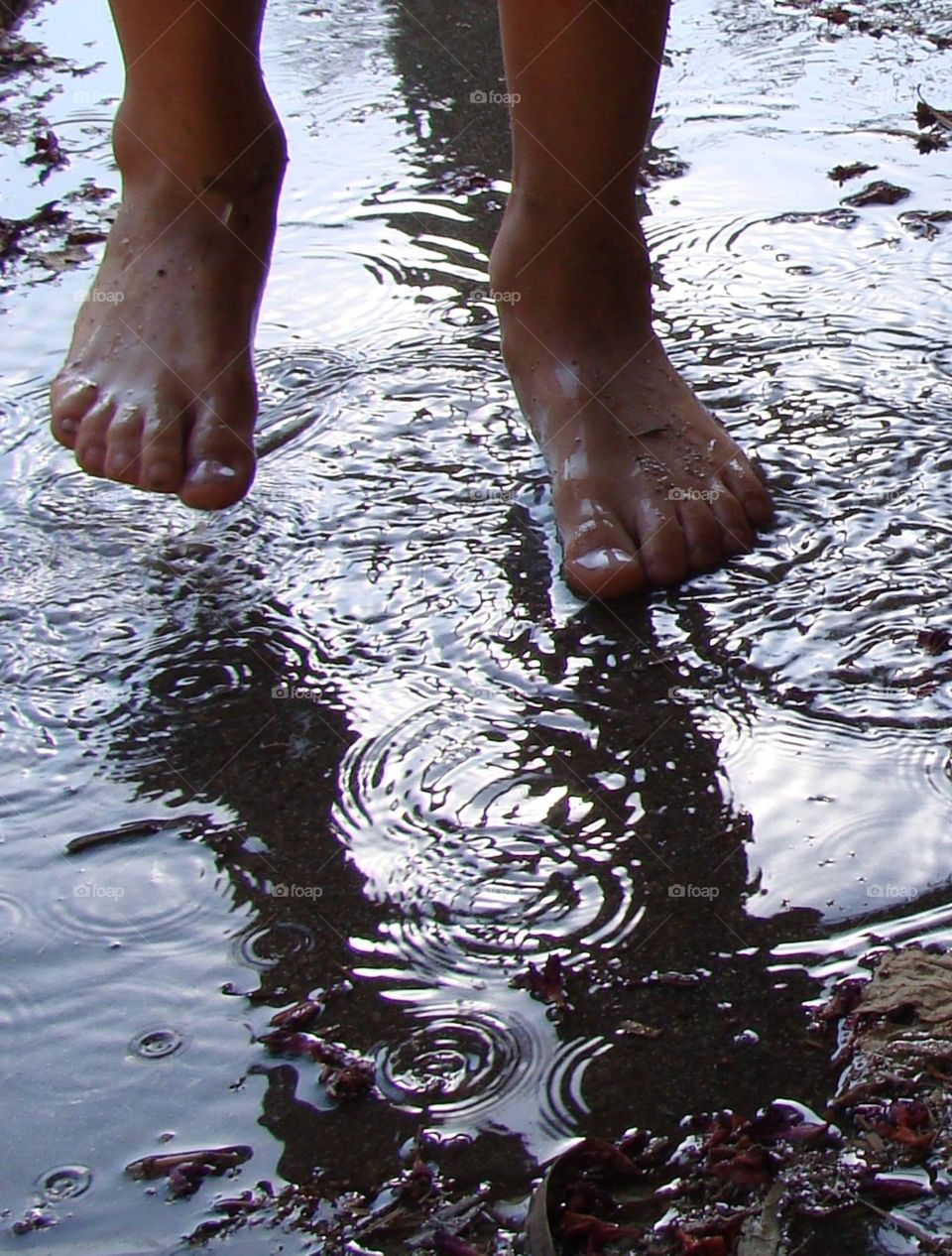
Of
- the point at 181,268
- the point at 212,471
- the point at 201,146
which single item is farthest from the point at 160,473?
the point at 201,146

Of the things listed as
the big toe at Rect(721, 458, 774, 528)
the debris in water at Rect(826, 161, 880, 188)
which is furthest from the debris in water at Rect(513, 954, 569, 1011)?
the debris in water at Rect(826, 161, 880, 188)

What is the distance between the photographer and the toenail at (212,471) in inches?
77.6

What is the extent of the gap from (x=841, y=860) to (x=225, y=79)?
4.32 ft

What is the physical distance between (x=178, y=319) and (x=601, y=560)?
26.8 inches

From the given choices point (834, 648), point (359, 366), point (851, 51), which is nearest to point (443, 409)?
point (359, 366)

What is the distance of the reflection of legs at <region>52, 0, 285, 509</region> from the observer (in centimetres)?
200

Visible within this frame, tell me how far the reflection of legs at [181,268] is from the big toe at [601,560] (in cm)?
44

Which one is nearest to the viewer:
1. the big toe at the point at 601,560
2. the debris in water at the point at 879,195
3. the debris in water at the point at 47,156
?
the big toe at the point at 601,560

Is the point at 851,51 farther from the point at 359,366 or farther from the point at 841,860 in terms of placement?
the point at 841,860

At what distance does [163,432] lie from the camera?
200 cm

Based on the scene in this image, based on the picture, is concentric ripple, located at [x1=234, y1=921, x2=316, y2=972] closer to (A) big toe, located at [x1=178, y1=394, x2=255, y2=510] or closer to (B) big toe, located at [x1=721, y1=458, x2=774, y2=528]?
(A) big toe, located at [x1=178, y1=394, x2=255, y2=510]

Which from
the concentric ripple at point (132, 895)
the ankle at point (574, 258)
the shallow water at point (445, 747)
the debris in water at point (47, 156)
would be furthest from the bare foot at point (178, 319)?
the debris in water at point (47, 156)

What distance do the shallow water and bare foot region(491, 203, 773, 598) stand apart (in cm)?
6

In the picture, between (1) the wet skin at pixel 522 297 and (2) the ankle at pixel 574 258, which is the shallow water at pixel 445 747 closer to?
(1) the wet skin at pixel 522 297
